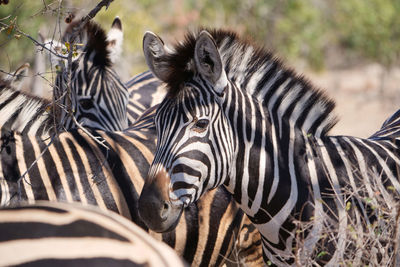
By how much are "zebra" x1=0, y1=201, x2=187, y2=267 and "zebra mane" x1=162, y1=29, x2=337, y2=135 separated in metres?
1.72

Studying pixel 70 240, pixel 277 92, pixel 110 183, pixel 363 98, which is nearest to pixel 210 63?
pixel 277 92

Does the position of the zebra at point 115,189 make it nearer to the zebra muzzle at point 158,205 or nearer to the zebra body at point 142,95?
the zebra muzzle at point 158,205

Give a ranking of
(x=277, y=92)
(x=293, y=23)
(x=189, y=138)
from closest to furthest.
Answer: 1. (x=189, y=138)
2. (x=277, y=92)
3. (x=293, y=23)

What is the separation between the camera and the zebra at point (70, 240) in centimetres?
168

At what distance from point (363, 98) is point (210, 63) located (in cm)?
1967

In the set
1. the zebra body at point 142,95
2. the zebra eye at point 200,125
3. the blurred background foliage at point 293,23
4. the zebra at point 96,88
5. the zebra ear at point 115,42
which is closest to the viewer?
the zebra eye at point 200,125

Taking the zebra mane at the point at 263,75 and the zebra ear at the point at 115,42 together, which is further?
the zebra ear at the point at 115,42

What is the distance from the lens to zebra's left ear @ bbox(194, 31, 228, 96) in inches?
129

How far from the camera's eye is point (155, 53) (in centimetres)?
363

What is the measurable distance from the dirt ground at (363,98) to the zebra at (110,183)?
25.5 ft

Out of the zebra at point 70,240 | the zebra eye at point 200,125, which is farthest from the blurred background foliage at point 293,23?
the zebra at point 70,240

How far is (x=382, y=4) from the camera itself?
2039 cm

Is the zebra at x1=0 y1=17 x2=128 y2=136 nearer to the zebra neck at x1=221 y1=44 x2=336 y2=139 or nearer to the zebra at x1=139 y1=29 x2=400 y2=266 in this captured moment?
the zebra at x1=139 y1=29 x2=400 y2=266

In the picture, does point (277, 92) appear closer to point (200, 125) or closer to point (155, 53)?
point (200, 125)
